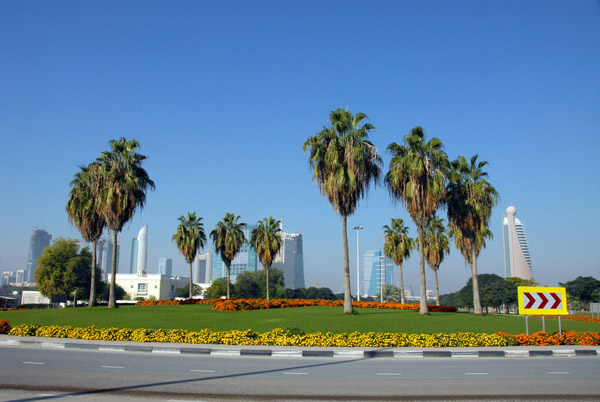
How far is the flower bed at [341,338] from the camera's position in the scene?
60.6 feet

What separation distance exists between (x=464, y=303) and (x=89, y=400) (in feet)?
405

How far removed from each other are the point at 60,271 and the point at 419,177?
56.7 metres

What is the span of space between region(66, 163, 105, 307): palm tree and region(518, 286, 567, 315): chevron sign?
31.1m

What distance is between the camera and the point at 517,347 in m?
18.3

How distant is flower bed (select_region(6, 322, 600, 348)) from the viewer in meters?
18.5

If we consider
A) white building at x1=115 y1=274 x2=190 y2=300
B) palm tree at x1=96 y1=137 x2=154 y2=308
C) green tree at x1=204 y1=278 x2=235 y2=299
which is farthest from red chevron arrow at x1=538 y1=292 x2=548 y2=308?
white building at x1=115 y1=274 x2=190 y2=300

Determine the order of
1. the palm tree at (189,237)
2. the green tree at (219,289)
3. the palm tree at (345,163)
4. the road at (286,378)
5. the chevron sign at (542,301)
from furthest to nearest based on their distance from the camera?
the green tree at (219,289) < the palm tree at (189,237) < the palm tree at (345,163) < the chevron sign at (542,301) < the road at (286,378)

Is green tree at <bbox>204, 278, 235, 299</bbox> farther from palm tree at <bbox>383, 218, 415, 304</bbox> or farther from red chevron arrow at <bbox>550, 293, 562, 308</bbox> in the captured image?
red chevron arrow at <bbox>550, 293, 562, 308</bbox>

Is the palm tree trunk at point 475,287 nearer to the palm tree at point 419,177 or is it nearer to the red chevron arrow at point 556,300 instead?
the palm tree at point 419,177

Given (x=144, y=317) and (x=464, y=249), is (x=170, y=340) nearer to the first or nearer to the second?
(x=144, y=317)

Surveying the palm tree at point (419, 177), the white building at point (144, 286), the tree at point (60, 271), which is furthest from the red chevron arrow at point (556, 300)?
the white building at point (144, 286)

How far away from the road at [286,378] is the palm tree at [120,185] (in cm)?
2069

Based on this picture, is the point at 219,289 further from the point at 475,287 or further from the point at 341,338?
the point at 341,338

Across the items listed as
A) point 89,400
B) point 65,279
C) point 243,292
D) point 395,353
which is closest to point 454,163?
point 395,353
